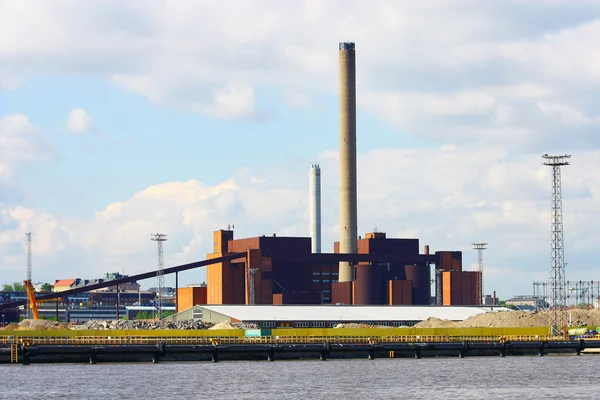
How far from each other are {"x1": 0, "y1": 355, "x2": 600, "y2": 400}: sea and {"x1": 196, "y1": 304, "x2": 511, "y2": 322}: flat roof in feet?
195

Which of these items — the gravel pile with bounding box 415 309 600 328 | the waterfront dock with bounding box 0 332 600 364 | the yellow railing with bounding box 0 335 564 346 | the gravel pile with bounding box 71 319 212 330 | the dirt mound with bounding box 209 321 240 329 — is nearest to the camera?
the waterfront dock with bounding box 0 332 600 364

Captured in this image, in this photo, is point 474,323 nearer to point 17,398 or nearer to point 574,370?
point 574,370

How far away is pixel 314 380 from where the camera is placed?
98.4 meters

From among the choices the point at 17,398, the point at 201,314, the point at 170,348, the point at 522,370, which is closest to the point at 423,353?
the point at 522,370

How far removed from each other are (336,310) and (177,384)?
9647 centimetres

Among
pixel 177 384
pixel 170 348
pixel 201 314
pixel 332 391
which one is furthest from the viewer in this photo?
pixel 201 314

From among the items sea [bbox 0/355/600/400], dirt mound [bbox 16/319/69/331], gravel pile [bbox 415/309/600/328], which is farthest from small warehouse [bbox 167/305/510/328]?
sea [bbox 0/355/600/400]

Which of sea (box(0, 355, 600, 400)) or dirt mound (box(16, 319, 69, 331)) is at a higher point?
dirt mound (box(16, 319, 69, 331))

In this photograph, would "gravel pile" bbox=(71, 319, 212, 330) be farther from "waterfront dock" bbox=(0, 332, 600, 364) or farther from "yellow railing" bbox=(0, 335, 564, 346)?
"waterfront dock" bbox=(0, 332, 600, 364)

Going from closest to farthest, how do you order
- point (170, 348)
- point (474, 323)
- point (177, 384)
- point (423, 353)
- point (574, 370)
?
point (177, 384) < point (574, 370) < point (170, 348) < point (423, 353) < point (474, 323)

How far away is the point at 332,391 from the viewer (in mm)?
88750

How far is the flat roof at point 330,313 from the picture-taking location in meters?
181

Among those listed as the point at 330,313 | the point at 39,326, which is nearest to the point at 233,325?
the point at 330,313

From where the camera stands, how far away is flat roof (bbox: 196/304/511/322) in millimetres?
181375
